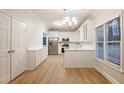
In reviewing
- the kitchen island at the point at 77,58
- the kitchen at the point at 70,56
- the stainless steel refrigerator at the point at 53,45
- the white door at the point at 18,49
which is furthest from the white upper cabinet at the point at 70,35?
the white door at the point at 18,49

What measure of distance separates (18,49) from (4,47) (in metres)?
1.01

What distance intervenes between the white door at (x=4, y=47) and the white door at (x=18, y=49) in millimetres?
316

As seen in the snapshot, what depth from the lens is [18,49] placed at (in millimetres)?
4379

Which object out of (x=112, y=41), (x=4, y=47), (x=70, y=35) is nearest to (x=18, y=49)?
(x=4, y=47)

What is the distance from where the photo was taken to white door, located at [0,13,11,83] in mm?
3219

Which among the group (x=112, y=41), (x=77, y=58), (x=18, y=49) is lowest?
(x=77, y=58)

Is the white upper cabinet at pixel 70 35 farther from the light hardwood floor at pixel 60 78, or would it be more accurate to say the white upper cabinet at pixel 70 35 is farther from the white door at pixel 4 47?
the white door at pixel 4 47

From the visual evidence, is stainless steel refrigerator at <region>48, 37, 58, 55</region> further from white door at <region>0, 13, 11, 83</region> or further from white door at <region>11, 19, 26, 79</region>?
white door at <region>0, 13, 11, 83</region>

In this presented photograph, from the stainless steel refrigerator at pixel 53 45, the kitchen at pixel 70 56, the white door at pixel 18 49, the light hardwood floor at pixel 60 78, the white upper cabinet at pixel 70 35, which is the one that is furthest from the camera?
the white upper cabinet at pixel 70 35

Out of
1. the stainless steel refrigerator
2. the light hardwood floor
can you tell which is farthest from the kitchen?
the stainless steel refrigerator

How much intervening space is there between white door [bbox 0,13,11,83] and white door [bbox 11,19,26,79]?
Answer: 1.04ft

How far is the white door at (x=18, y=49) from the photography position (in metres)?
3.94

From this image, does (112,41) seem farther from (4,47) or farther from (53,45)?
(53,45)
